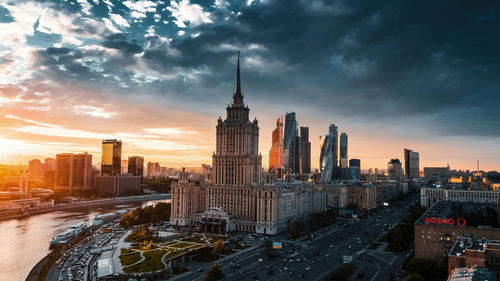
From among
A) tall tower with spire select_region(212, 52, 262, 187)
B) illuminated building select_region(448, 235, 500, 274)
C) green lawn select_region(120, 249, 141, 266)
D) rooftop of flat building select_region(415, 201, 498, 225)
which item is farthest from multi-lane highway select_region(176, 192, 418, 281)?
tall tower with spire select_region(212, 52, 262, 187)

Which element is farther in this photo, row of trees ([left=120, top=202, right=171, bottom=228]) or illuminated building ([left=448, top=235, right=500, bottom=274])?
row of trees ([left=120, top=202, right=171, bottom=228])

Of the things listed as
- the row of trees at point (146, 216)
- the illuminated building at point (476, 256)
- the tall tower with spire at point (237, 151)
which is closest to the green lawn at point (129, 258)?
the row of trees at point (146, 216)

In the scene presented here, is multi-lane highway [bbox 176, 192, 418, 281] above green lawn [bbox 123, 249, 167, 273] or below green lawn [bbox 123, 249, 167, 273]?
below

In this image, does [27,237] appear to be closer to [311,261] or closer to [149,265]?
[149,265]

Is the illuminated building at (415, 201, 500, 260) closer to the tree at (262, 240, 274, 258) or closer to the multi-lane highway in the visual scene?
the multi-lane highway

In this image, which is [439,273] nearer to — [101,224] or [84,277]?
[84,277]

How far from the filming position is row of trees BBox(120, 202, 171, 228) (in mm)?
121125

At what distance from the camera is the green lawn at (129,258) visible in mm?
72500

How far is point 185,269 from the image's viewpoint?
71.1 metres

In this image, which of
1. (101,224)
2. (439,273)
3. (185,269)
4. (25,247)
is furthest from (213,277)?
(101,224)

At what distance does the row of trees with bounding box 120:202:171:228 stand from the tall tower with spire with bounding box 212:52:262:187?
80.3 ft

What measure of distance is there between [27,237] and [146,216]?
3572 centimetres

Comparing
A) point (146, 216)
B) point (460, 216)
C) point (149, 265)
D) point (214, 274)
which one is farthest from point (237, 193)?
point (460, 216)

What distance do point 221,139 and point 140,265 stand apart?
197 ft
